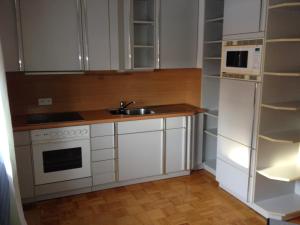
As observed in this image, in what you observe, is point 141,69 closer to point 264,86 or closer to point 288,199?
point 264,86

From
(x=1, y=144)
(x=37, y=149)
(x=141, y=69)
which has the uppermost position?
(x=141, y=69)

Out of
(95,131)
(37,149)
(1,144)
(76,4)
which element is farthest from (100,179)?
(76,4)

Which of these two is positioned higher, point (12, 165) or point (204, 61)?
point (204, 61)

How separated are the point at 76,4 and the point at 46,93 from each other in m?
1.04

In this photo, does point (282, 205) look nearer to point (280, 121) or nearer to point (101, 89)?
point (280, 121)

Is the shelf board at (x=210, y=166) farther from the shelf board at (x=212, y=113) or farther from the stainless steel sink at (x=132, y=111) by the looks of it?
the stainless steel sink at (x=132, y=111)

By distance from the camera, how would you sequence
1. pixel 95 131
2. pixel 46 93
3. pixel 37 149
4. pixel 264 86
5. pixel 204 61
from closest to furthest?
pixel 264 86, pixel 37 149, pixel 95 131, pixel 46 93, pixel 204 61

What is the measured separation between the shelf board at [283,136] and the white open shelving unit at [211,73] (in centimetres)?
86

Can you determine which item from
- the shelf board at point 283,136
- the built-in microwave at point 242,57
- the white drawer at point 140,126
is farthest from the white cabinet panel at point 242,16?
the white drawer at point 140,126

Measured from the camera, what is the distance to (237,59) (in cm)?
279

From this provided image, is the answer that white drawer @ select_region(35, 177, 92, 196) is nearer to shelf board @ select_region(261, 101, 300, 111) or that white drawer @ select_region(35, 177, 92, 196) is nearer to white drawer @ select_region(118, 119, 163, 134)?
white drawer @ select_region(118, 119, 163, 134)

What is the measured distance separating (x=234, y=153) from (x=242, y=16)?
54.0 inches

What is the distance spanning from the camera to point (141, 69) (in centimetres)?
329

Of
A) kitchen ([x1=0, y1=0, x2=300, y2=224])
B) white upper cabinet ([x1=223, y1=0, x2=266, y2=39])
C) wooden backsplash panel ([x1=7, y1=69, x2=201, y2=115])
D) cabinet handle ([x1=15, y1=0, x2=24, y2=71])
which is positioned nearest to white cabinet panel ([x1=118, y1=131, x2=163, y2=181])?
kitchen ([x1=0, y1=0, x2=300, y2=224])
